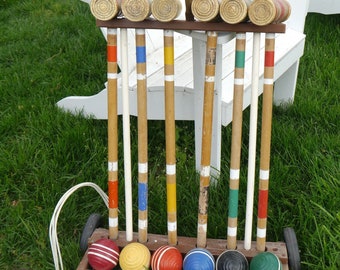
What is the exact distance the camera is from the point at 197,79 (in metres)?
1.56

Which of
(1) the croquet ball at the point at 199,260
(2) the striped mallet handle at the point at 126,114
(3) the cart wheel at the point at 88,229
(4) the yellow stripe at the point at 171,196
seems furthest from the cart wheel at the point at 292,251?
(3) the cart wheel at the point at 88,229

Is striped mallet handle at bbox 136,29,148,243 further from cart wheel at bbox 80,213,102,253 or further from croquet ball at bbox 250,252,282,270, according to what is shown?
croquet ball at bbox 250,252,282,270

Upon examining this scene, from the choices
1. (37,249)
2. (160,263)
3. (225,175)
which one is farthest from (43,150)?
(160,263)

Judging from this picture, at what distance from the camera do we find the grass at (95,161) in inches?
62.5

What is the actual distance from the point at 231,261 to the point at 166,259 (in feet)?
0.54

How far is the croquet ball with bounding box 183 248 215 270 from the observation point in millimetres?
1303

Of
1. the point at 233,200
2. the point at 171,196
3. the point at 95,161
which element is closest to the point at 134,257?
the point at 171,196

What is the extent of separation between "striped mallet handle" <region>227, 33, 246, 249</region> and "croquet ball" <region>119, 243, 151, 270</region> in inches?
8.7

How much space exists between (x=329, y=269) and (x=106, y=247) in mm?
585

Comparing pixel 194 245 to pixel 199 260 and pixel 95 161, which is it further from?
pixel 95 161

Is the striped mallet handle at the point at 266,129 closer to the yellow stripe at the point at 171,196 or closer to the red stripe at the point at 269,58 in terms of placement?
the red stripe at the point at 269,58

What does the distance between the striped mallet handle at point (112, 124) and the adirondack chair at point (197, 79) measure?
0.63 feet

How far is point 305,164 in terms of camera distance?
6.10 ft

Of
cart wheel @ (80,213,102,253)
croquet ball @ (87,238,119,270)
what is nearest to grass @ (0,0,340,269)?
cart wheel @ (80,213,102,253)
